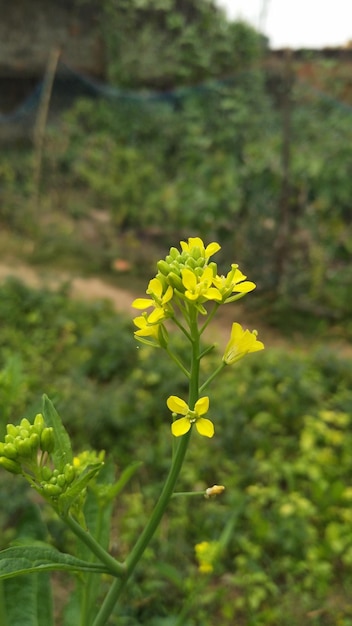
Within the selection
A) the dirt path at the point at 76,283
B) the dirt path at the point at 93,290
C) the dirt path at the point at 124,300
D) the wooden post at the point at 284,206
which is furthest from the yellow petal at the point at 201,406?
the wooden post at the point at 284,206

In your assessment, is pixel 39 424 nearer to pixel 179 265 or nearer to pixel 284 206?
pixel 179 265

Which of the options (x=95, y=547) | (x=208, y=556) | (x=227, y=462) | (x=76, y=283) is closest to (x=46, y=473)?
(x=95, y=547)

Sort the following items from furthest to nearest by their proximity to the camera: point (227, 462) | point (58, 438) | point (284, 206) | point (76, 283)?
point (76, 283) < point (284, 206) < point (227, 462) < point (58, 438)

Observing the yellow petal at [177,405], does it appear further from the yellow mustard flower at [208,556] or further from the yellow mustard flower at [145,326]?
the yellow mustard flower at [208,556]

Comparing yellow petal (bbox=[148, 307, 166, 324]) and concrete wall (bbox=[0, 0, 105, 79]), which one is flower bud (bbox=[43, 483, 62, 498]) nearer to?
yellow petal (bbox=[148, 307, 166, 324])

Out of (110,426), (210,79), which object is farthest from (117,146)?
(110,426)

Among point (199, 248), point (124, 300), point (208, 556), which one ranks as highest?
point (124, 300)

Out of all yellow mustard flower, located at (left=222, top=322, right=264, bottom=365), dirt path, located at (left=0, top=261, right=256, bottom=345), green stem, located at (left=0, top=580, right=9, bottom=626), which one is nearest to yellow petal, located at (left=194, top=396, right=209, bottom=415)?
yellow mustard flower, located at (left=222, top=322, right=264, bottom=365)
